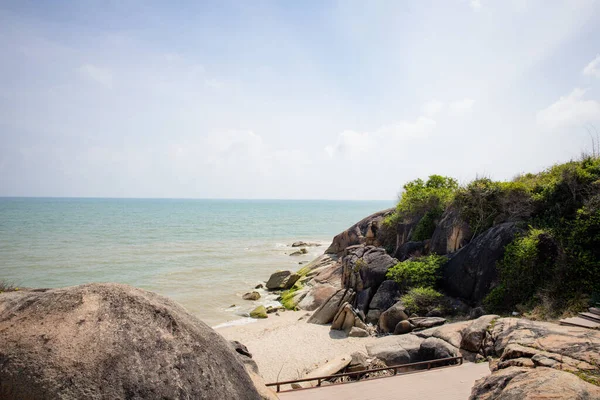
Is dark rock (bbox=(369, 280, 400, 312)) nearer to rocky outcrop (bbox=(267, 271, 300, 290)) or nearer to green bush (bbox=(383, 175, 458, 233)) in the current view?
green bush (bbox=(383, 175, 458, 233))

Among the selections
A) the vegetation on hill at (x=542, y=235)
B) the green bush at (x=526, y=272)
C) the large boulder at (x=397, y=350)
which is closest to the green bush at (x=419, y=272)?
the vegetation on hill at (x=542, y=235)

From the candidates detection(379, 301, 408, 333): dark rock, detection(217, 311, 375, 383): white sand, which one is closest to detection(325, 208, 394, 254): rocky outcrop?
detection(217, 311, 375, 383): white sand

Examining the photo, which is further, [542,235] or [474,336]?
[542,235]

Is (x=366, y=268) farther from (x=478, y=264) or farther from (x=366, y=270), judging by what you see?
(x=478, y=264)

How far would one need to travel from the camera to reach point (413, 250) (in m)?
20.8

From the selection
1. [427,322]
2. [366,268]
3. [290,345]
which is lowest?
[290,345]

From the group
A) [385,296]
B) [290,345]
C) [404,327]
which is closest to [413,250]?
[385,296]

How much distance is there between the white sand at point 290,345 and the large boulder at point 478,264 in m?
4.87

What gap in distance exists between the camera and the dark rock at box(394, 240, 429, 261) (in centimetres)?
2042

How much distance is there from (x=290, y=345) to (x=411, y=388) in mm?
8018

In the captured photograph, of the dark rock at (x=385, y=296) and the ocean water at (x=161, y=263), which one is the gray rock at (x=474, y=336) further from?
the ocean water at (x=161, y=263)

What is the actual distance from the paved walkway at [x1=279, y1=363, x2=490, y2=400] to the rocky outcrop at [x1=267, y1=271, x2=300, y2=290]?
19.6m

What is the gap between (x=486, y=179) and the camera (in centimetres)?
1908

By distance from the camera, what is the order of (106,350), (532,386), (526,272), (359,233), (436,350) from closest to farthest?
1. (106,350)
2. (532,386)
3. (436,350)
4. (526,272)
5. (359,233)
